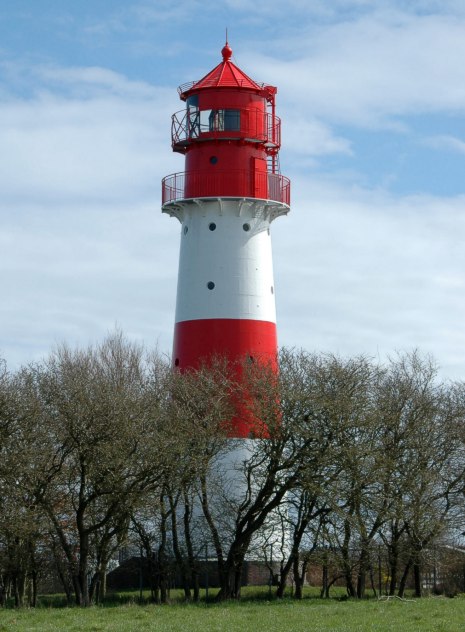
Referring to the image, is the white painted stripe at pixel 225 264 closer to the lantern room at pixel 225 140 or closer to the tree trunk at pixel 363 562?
the lantern room at pixel 225 140

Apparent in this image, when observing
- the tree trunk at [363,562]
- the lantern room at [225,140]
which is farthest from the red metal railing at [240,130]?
the tree trunk at [363,562]

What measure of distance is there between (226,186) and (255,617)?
54.1 feet

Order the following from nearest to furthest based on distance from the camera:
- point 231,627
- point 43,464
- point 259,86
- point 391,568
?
point 231,627 → point 43,464 → point 391,568 → point 259,86

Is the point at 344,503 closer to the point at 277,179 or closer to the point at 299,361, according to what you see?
the point at 299,361

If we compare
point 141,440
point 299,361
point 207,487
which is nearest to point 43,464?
point 141,440

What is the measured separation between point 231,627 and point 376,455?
9.88 meters

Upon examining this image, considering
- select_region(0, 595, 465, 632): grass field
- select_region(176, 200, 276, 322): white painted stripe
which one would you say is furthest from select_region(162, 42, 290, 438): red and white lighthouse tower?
select_region(0, 595, 465, 632): grass field

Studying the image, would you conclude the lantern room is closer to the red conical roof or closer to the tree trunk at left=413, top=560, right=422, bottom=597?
the red conical roof

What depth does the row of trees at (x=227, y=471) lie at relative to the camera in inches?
1249

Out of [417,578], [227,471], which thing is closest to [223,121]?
[227,471]

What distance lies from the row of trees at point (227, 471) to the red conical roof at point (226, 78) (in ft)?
30.0

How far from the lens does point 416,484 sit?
3569 cm

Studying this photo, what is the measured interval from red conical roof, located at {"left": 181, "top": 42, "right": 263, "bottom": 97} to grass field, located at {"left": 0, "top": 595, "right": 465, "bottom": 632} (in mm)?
16606

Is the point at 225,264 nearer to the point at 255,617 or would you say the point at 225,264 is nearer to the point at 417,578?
the point at 417,578
